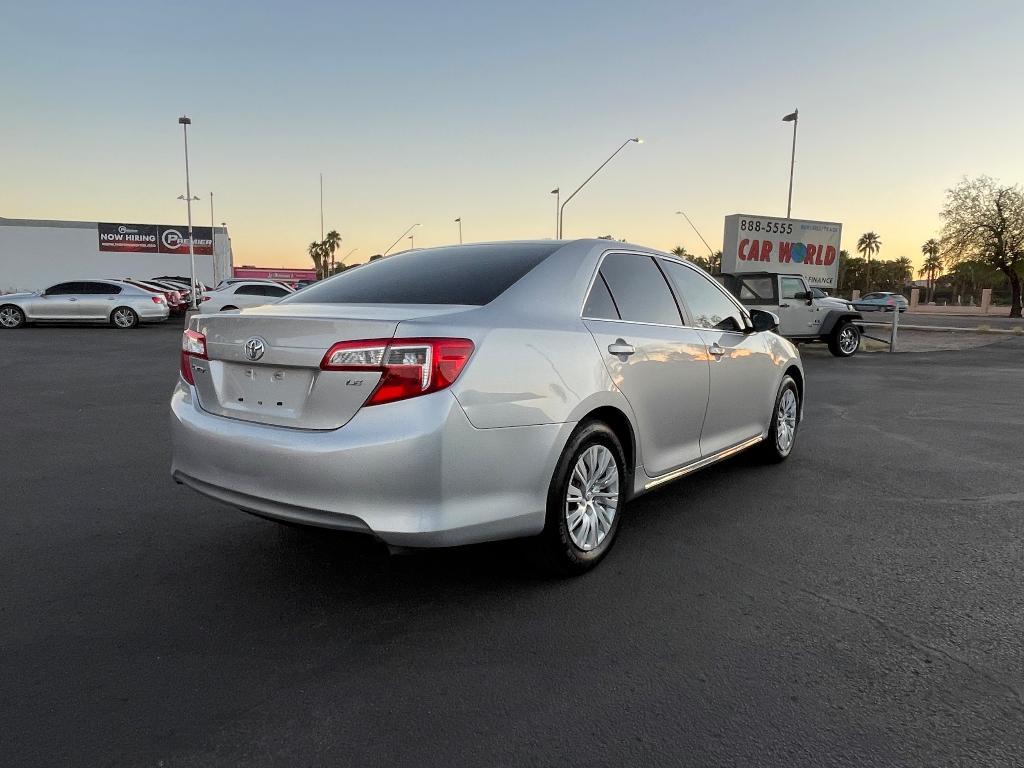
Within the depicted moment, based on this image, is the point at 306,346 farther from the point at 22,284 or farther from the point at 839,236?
the point at 22,284

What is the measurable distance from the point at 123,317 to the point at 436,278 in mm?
22566

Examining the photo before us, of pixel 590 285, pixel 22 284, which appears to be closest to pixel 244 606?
pixel 590 285

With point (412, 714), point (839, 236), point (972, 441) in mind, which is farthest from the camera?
point (839, 236)

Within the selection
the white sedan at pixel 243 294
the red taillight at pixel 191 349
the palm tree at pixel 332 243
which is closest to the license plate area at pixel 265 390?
the red taillight at pixel 191 349

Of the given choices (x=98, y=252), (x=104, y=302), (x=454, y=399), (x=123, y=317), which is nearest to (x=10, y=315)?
(x=104, y=302)

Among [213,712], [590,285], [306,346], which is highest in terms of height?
[590,285]

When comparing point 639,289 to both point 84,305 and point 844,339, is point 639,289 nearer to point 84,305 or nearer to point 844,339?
point 844,339

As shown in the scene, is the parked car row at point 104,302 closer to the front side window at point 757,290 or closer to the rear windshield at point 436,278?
the front side window at point 757,290

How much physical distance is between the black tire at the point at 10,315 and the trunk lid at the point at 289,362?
23.2 m

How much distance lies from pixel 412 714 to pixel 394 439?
38.1 inches

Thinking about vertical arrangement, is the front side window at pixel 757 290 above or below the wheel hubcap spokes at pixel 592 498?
above

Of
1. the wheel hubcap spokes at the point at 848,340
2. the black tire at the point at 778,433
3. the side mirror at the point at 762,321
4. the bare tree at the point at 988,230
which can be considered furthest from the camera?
the bare tree at the point at 988,230

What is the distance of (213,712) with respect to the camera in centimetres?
245

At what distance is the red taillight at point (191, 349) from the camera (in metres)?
3.40
